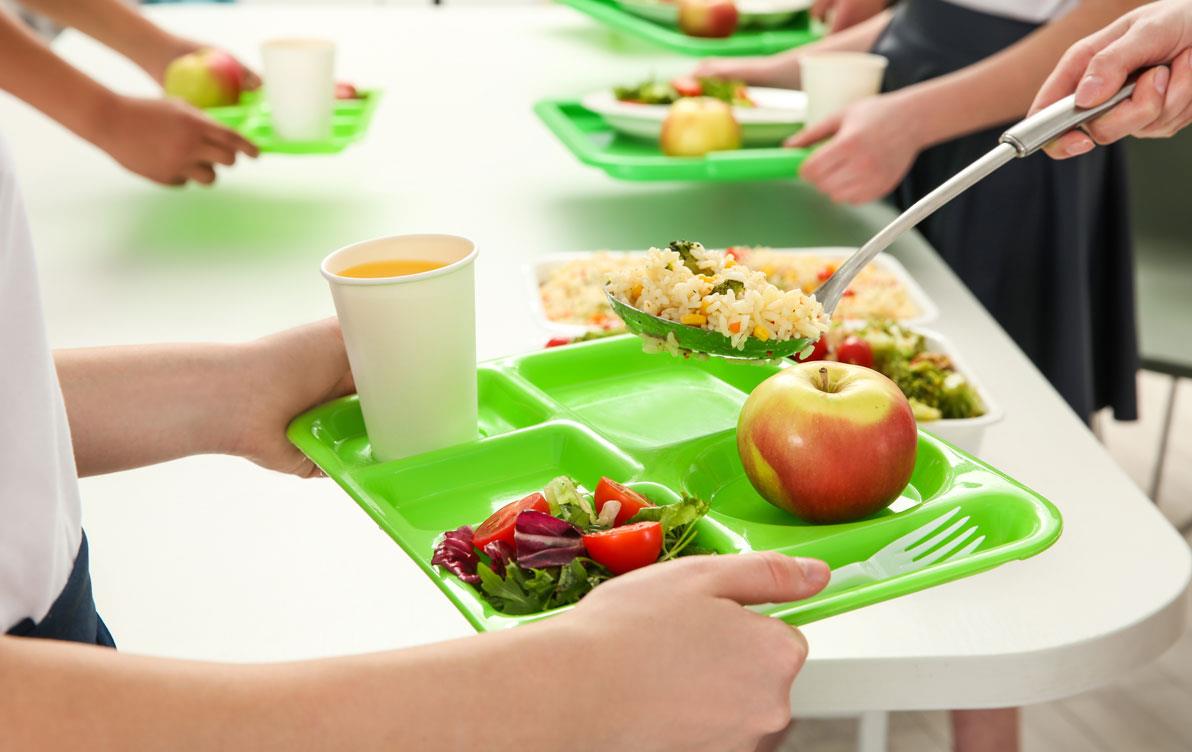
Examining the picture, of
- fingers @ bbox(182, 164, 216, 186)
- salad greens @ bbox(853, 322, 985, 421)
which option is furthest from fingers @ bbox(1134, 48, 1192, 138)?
fingers @ bbox(182, 164, 216, 186)

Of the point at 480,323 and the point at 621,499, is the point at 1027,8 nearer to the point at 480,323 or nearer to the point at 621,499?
the point at 480,323

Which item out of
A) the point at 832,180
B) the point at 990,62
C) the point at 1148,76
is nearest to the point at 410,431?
the point at 1148,76

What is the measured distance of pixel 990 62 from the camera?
1.86 m

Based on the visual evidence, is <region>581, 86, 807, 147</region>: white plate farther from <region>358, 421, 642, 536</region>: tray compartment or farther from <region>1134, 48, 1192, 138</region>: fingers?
<region>358, 421, 642, 536</region>: tray compartment

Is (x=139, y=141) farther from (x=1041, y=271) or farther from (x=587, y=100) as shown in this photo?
(x=1041, y=271)

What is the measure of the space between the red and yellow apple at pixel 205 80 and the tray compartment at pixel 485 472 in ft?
4.72

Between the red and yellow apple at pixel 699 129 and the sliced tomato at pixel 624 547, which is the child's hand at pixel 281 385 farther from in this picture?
the red and yellow apple at pixel 699 129

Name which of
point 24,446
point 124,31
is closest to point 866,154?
point 24,446

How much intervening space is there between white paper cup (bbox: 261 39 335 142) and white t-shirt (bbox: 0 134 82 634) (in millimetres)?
1244

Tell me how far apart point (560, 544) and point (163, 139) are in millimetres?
1332

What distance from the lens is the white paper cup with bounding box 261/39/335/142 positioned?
1964 millimetres

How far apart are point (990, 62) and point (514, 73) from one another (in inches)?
51.4

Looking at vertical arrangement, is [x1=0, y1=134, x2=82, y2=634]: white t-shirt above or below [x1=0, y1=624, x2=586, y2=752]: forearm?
above

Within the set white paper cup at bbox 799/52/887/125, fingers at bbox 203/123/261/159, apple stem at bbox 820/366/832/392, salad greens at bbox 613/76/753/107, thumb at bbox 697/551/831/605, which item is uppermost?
white paper cup at bbox 799/52/887/125
